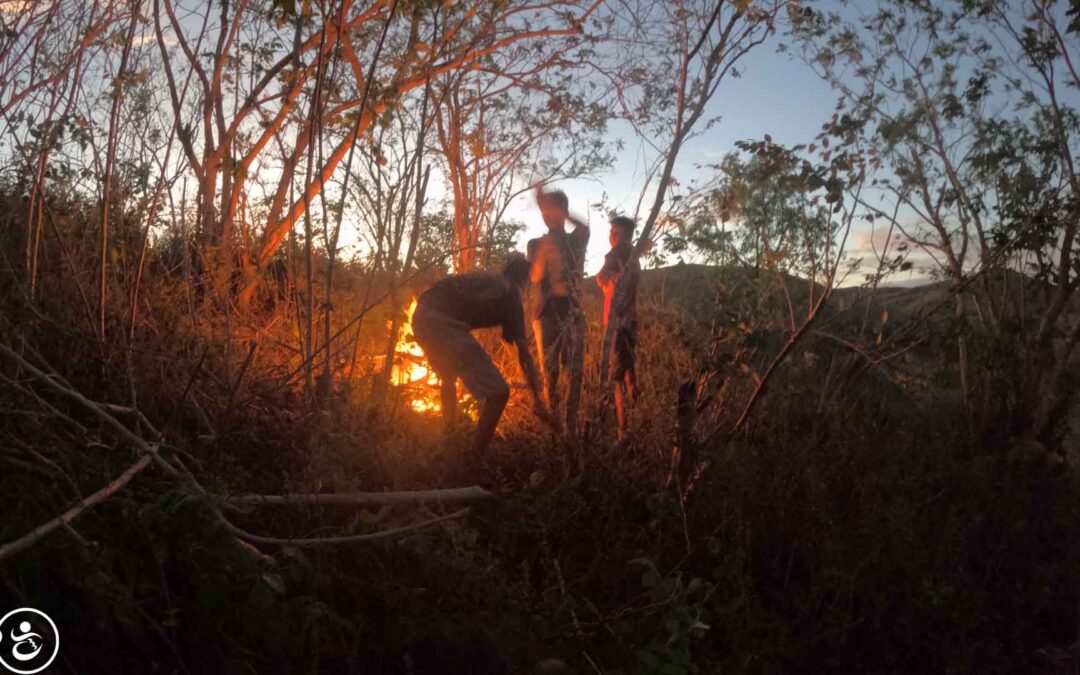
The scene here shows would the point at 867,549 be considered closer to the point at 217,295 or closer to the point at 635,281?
the point at 635,281

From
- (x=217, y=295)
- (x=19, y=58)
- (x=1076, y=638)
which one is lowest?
(x=1076, y=638)

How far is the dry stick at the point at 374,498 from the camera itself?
11.0ft

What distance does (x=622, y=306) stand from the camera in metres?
4.82

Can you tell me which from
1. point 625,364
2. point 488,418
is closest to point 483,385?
point 488,418

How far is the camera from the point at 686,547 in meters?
4.03

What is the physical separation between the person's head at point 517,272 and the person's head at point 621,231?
66 centimetres

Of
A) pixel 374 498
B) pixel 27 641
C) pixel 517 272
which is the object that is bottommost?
pixel 27 641

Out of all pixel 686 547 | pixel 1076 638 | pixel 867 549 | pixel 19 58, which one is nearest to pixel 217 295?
pixel 19 58

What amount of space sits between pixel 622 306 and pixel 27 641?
3.34 m

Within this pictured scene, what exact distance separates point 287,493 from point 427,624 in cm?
97

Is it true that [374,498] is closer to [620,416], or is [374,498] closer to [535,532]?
[535,532]

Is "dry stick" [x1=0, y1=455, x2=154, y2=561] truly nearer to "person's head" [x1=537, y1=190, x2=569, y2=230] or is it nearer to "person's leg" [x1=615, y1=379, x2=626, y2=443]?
"person's leg" [x1=615, y1=379, x2=626, y2=443]

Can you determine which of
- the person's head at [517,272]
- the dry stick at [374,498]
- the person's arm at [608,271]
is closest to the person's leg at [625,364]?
the person's arm at [608,271]

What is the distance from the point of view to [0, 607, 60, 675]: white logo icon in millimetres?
2408
